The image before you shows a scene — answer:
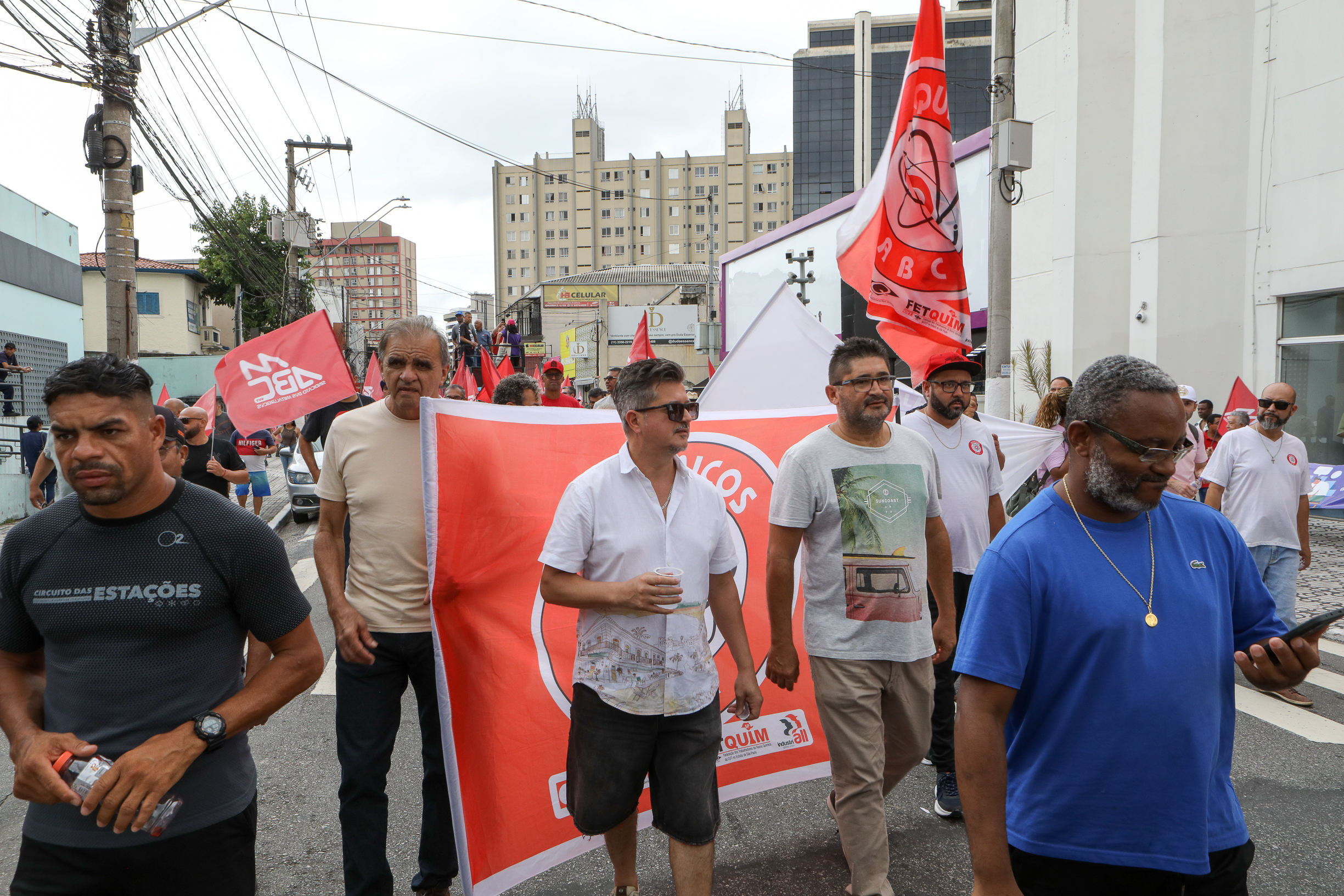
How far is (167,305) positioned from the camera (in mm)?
46844

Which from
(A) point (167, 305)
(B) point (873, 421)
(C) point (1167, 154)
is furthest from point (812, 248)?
(A) point (167, 305)

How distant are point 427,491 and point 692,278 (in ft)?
251

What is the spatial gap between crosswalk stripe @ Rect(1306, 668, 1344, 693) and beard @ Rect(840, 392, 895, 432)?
4324mm

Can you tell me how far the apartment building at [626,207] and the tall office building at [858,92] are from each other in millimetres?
23438

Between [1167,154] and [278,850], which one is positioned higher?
[1167,154]

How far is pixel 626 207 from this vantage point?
4823 inches

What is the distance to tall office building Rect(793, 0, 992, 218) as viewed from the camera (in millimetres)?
86062

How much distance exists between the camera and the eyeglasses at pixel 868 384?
348cm

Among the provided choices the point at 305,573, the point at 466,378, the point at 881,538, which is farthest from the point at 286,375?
the point at 466,378

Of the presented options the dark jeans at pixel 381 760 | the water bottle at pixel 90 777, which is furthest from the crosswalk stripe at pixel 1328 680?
the water bottle at pixel 90 777

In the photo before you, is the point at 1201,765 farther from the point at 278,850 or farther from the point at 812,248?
the point at 812,248

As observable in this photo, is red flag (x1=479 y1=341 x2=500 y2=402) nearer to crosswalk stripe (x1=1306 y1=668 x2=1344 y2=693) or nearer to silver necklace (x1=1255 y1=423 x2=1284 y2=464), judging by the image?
silver necklace (x1=1255 y1=423 x2=1284 y2=464)

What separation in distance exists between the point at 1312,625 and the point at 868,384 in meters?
1.80

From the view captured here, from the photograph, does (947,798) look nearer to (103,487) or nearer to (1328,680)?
(103,487)
